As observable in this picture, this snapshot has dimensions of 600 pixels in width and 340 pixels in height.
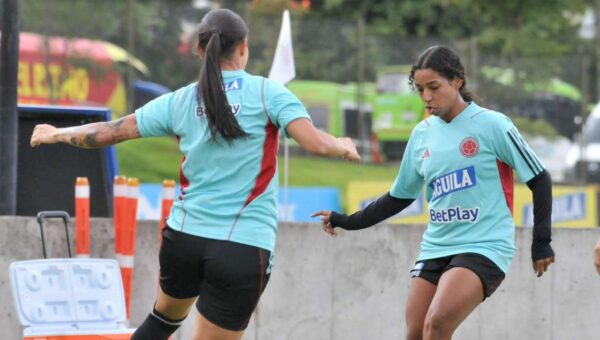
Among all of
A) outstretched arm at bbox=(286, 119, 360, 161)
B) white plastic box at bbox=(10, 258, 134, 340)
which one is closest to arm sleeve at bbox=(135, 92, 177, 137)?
outstretched arm at bbox=(286, 119, 360, 161)

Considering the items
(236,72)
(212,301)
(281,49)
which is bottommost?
(212,301)

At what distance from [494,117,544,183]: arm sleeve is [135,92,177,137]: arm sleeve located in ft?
5.16

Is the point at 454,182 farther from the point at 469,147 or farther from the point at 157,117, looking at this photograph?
the point at 157,117

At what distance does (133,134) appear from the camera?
220 inches

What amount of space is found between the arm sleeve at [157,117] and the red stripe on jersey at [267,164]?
16.8 inches

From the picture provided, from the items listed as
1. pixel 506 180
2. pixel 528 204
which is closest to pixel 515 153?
pixel 506 180

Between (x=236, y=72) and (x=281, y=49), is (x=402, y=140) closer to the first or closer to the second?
(x=281, y=49)

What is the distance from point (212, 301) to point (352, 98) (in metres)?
13.4

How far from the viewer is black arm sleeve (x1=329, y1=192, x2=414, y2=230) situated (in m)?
6.56

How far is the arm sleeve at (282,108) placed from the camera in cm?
529

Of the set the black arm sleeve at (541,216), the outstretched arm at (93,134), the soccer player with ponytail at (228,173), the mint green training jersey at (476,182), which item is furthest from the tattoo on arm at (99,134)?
the black arm sleeve at (541,216)

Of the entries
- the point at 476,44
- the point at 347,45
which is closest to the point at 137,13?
the point at 347,45

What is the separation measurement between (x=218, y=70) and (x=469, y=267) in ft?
5.07

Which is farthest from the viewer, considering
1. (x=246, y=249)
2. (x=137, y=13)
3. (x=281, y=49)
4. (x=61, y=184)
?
(x=137, y=13)
